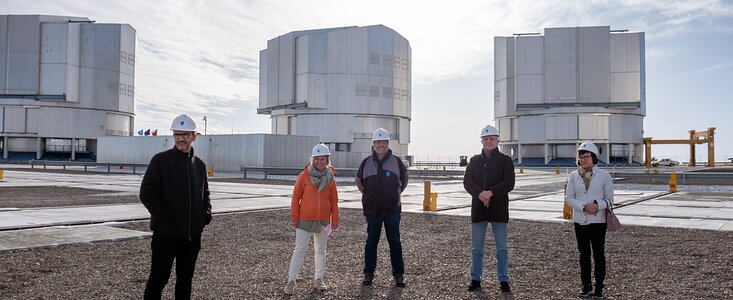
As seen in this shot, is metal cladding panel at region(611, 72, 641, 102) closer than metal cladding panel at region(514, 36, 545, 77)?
Yes

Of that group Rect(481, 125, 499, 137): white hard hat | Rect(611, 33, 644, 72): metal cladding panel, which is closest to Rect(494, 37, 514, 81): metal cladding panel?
Rect(611, 33, 644, 72): metal cladding panel

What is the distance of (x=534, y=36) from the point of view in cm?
7850

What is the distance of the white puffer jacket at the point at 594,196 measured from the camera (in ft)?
20.8

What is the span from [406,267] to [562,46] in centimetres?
7417

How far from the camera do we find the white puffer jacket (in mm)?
6328

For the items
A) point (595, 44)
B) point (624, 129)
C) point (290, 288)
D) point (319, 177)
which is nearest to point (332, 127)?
point (595, 44)

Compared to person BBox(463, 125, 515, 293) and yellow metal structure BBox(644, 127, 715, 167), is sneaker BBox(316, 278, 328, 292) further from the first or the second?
yellow metal structure BBox(644, 127, 715, 167)

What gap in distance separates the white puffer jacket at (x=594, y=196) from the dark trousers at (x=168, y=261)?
13.3 feet

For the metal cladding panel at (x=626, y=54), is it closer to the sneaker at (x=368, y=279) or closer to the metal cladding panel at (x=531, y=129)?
the metal cladding panel at (x=531, y=129)

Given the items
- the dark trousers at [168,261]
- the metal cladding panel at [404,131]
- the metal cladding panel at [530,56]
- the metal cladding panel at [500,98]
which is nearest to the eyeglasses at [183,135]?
the dark trousers at [168,261]

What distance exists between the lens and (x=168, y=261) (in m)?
5.02

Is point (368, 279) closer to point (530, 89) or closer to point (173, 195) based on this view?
point (173, 195)

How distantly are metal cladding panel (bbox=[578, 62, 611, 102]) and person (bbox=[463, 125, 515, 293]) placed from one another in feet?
241

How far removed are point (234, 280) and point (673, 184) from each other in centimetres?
2375
